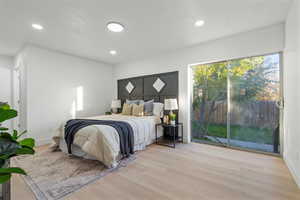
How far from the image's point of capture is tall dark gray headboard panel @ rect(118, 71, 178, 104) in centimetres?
403

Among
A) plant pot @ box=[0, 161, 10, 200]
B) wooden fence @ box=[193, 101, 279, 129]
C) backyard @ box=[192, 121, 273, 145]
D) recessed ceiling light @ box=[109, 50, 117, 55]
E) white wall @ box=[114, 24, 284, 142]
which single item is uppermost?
recessed ceiling light @ box=[109, 50, 117, 55]

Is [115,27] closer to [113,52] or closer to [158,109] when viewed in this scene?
[113,52]

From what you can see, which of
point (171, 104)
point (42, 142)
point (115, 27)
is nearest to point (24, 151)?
point (115, 27)

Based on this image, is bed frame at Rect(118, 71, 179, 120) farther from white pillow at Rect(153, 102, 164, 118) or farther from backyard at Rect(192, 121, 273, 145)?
backyard at Rect(192, 121, 273, 145)

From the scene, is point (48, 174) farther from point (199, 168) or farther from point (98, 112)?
point (98, 112)

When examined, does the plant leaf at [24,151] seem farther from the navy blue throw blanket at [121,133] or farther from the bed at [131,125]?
the navy blue throw blanket at [121,133]

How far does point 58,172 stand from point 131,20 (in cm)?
272

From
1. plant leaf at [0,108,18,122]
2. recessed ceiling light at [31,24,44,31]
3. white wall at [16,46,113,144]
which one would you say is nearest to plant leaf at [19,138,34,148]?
plant leaf at [0,108,18,122]

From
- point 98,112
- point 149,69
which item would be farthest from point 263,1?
point 98,112

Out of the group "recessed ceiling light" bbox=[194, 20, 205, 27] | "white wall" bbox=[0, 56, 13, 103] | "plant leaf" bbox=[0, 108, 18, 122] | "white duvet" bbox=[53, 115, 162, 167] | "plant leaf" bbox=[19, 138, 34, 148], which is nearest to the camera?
"plant leaf" bbox=[0, 108, 18, 122]

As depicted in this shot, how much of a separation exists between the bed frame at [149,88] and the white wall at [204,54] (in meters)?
0.15

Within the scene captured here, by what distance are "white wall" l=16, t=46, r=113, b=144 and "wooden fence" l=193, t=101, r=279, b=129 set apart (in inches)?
152

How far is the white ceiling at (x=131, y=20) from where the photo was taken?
2.11 metres

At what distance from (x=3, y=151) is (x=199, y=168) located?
2392mm
